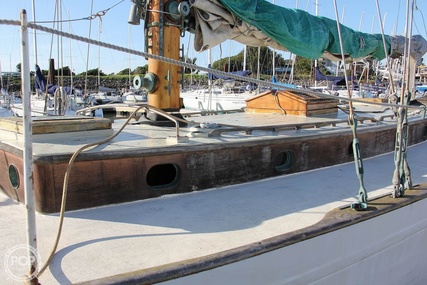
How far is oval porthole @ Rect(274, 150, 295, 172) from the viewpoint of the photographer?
4.28 metres

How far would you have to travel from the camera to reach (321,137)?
4.52 metres

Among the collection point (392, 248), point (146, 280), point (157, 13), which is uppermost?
point (157, 13)

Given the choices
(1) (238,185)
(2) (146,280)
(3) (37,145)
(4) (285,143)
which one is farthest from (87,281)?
(4) (285,143)

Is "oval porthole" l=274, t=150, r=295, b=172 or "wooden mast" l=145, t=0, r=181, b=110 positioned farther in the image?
"wooden mast" l=145, t=0, r=181, b=110

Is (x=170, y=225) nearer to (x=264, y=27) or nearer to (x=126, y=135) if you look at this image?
(x=126, y=135)

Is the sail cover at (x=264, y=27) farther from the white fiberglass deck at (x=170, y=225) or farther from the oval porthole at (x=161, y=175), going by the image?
the white fiberglass deck at (x=170, y=225)

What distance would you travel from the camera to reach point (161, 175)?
12.0 ft

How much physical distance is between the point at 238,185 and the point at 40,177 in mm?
1849

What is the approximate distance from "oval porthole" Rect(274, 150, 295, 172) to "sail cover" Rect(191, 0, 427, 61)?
5.61 ft

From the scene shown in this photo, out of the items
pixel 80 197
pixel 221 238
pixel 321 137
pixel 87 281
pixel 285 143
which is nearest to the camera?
pixel 87 281

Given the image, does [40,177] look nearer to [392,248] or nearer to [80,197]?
[80,197]

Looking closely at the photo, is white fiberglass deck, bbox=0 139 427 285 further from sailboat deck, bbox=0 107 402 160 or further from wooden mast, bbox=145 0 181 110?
wooden mast, bbox=145 0 181 110

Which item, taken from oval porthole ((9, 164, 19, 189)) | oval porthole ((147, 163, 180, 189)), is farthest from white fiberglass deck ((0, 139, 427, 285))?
oval porthole ((147, 163, 180, 189))

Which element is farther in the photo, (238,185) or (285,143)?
(285,143)
